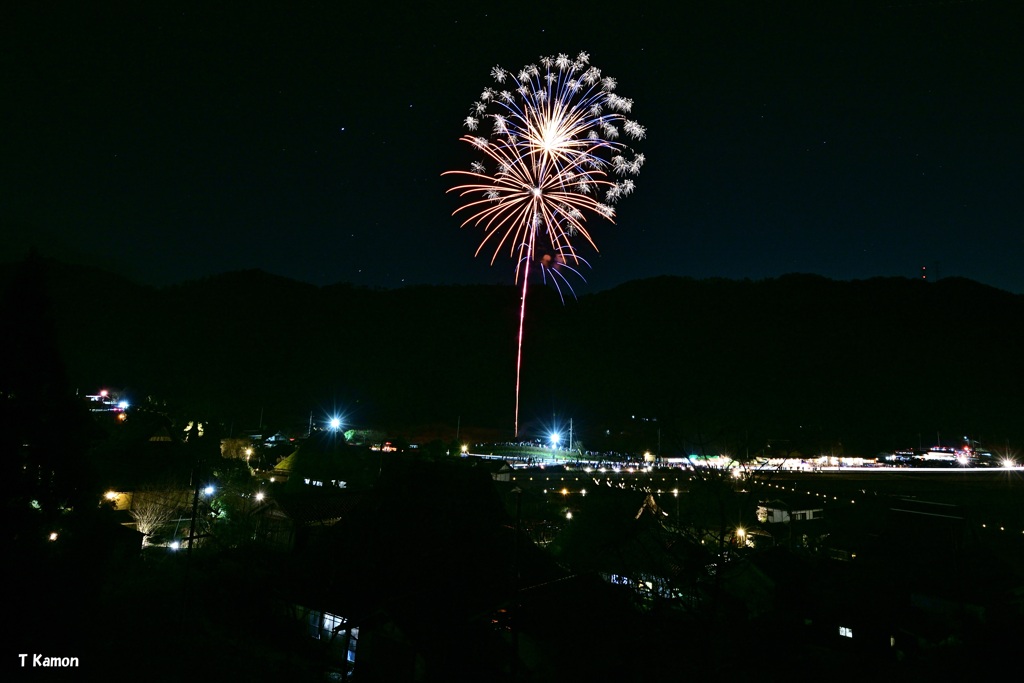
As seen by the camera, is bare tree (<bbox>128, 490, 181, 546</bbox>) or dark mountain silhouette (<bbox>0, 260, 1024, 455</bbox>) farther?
dark mountain silhouette (<bbox>0, 260, 1024, 455</bbox>)

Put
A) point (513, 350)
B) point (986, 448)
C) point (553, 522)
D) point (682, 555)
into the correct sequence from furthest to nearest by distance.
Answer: point (513, 350), point (986, 448), point (553, 522), point (682, 555)

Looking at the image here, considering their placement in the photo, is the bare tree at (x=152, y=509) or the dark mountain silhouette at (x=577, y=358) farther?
the dark mountain silhouette at (x=577, y=358)

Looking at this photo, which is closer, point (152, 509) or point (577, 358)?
point (152, 509)

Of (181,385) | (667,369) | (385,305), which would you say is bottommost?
(181,385)

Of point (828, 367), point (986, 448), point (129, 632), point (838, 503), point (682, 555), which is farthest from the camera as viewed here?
point (828, 367)

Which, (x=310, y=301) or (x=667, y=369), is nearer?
(x=667, y=369)

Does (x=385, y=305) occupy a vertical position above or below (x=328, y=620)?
above

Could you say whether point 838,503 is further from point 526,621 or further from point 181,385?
point 181,385

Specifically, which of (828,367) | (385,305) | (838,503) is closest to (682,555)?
(838,503)
